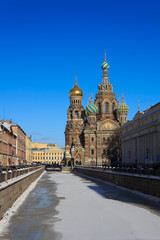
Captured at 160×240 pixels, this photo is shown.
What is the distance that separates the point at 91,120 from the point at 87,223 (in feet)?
343

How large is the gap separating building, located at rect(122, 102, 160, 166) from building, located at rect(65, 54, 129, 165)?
4360 cm

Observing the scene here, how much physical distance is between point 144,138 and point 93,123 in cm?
6110

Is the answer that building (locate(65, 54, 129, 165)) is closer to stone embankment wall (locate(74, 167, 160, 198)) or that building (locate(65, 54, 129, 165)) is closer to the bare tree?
the bare tree

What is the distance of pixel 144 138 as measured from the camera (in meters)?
64.8

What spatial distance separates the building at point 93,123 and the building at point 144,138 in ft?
143

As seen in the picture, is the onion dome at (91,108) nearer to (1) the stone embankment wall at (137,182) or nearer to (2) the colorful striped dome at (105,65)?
(2) the colorful striped dome at (105,65)

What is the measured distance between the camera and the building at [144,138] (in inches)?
2244

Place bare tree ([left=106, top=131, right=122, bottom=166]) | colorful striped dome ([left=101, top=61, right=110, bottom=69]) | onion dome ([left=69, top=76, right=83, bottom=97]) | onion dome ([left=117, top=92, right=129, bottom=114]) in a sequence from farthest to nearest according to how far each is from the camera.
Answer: colorful striped dome ([left=101, top=61, right=110, bottom=69]) < onion dome ([left=69, top=76, right=83, bottom=97]) < onion dome ([left=117, top=92, right=129, bottom=114]) < bare tree ([left=106, top=131, right=122, bottom=166])

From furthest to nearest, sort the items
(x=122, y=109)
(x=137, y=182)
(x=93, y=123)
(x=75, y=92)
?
(x=75, y=92) → (x=122, y=109) → (x=93, y=123) → (x=137, y=182)

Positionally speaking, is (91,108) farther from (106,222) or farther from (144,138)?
(106,222)

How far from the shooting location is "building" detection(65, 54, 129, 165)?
124625 mm

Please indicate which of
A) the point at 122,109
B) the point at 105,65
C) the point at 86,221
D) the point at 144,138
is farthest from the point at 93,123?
the point at 86,221

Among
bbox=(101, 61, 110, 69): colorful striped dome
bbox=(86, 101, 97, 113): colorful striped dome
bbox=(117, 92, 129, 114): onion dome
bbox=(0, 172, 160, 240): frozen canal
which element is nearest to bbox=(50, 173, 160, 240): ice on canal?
bbox=(0, 172, 160, 240): frozen canal

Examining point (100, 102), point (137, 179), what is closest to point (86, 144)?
point (100, 102)
